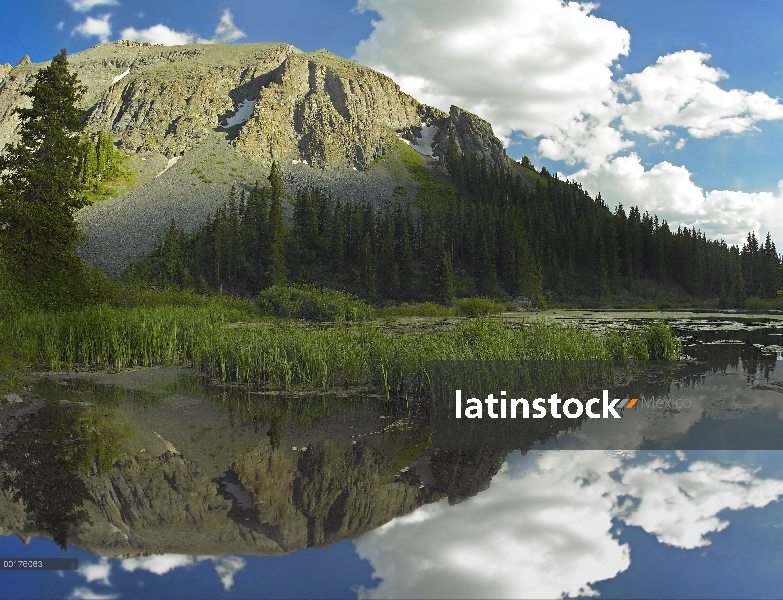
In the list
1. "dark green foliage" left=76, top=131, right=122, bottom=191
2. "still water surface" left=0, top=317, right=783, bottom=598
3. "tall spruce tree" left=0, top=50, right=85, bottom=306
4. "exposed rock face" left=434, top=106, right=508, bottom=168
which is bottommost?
"still water surface" left=0, top=317, right=783, bottom=598

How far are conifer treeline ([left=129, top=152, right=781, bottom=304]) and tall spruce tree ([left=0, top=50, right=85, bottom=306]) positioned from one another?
32.9 metres

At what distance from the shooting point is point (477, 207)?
101250 millimetres

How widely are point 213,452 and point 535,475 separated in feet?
15.2

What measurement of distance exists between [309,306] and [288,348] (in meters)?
20.7

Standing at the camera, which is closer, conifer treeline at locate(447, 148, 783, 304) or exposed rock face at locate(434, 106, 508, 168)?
conifer treeline at locate(447, 148, 783, 304)

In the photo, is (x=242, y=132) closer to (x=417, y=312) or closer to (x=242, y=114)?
(x=242, y=114)

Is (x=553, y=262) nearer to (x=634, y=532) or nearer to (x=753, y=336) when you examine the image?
(x=753, y=336)

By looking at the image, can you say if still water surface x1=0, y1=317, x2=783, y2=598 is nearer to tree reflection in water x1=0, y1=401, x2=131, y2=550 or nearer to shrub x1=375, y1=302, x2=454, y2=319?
tree reflection in water x1=0, y1=401, x2=131, y2=550

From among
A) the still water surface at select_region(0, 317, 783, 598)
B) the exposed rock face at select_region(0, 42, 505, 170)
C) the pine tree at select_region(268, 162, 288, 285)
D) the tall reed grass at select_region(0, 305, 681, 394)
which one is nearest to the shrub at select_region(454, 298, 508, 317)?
the pine tree at select_region(268, 162, 288, 285)

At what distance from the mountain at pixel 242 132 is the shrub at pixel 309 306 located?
4737 centimetres

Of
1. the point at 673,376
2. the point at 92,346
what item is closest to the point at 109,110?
the point at 92,346

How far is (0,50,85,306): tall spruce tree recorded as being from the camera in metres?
23.0

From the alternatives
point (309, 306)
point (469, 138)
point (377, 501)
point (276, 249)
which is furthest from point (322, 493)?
point (469, 138)

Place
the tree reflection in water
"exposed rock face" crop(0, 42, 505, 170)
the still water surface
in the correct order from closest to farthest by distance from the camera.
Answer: the still water surface < the tree reflection in water < "exposed rock face" crop(0, 42, 505, 170)
